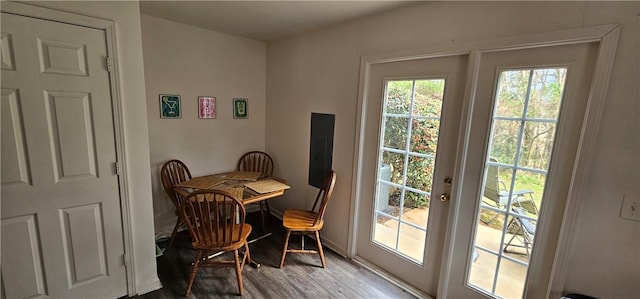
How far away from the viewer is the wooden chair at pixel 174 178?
2.54 m

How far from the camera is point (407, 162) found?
2.09m

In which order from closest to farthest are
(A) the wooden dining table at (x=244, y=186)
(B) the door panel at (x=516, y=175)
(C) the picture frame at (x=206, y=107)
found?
(B) the door panel at (x=516, y=175) < (A) the wooden dining table at (x=244, y=186) < (C) the picture frame at (x=206, y=107)

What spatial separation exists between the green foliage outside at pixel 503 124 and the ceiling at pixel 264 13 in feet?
2.15

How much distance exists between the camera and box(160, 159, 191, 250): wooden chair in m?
2.54

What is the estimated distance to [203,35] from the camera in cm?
280

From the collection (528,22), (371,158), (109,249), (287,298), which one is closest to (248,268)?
(287,298)

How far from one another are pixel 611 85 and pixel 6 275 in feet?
11.1

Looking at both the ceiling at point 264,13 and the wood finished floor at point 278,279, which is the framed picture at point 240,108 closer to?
the ceiling at point 264,13

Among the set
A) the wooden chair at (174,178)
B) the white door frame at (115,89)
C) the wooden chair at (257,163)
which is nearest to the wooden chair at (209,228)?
the white door frame at (115,89)

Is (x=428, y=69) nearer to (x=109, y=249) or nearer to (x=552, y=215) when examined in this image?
(x=552, y=215)

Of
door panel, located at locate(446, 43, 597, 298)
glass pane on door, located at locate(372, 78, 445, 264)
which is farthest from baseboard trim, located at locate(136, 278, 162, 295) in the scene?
door panel, located at locate(446, 43, 597, 298)

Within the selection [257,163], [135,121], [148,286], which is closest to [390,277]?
[148,286]

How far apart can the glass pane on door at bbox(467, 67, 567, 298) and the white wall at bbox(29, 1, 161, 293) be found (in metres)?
2.32

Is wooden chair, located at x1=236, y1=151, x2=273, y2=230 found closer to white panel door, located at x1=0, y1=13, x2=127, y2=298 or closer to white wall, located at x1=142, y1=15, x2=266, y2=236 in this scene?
white wall, located at x1=142, y1=15, x2=266, y2=236
